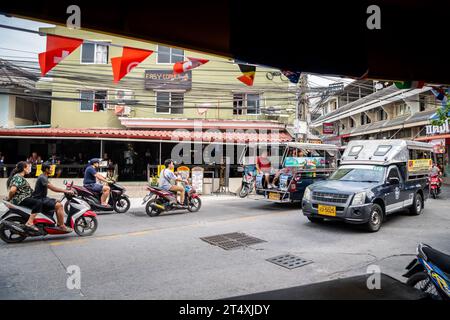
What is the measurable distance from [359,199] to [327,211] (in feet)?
2.59

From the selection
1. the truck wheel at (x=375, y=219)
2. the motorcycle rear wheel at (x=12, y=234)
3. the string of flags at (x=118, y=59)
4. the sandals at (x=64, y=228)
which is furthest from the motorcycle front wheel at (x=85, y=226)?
the truck wheel at (x=375, y=219)

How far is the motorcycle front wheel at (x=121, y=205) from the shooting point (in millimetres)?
10339

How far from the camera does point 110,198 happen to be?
10.3m

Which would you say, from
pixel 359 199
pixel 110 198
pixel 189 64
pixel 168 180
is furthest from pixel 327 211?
pixel 110 198

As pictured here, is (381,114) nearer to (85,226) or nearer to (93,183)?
(93,183)

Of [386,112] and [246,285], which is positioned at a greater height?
[386,112]

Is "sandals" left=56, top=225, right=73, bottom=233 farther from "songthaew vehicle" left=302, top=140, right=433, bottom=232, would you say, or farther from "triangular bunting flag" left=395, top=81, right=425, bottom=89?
"triangular bunting flag" left=395, top=81, right=425, bottom=89

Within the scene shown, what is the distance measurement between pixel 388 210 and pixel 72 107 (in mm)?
18118

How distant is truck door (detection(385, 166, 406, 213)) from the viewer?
8273mm

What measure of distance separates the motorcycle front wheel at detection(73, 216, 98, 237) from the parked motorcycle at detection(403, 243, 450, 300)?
6359 millimetres

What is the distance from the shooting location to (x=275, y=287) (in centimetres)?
431

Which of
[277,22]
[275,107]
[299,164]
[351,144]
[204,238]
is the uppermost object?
[275,107]
